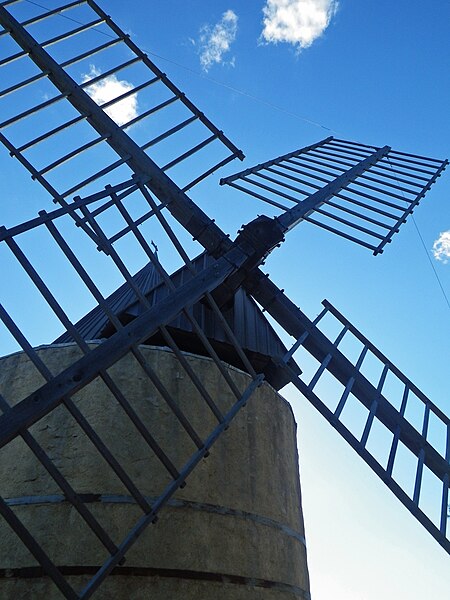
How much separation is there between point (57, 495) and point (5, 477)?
0.55 meters

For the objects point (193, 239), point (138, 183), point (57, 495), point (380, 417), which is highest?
point (193, 239)

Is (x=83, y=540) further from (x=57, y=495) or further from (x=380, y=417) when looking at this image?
(x=380, y=417)

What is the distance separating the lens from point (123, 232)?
16.4 feet

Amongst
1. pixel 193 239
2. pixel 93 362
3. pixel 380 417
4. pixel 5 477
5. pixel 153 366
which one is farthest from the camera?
pixel 193 239

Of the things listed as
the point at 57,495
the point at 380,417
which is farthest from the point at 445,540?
the point at 57,495

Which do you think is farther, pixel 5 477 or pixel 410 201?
pixel 410 201

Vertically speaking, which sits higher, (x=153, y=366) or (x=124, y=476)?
(x=153, y=366)

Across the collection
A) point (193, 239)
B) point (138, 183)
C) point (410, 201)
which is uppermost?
point (410, 201)

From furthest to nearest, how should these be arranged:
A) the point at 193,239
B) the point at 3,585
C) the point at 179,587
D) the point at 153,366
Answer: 1. the point at 193,239
2. the point at 153,366
3. the point at 179,587
4. the point at 3,585

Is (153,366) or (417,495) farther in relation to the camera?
(153,366)

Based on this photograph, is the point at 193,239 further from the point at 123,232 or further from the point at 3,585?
the point at 3,585

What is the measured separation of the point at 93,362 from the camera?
3.53m

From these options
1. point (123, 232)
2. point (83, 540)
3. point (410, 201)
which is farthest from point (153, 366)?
point (410, 201)

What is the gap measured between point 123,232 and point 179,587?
3.14 metres
